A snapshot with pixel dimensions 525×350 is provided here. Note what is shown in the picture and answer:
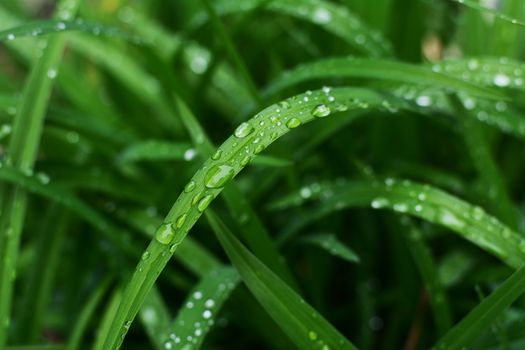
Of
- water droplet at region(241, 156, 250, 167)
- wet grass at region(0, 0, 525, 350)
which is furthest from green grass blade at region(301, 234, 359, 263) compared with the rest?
water droplet at region(241, 156, 250, 167)

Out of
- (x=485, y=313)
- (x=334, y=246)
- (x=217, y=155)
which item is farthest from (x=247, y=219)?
(x=485, y=313)

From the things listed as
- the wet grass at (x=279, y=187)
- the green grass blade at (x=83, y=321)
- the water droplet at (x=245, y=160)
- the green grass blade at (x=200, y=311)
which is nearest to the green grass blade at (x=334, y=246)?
the wet grass at (x=279, y=187)

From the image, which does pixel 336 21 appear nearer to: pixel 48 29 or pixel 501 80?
pixel 501 80

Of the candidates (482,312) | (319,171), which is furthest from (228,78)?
(482,312)

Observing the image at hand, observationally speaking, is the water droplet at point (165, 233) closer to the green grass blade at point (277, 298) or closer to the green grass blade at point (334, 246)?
the green grass blade at point (277, 298)

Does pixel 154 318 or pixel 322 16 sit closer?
pixel 154 318

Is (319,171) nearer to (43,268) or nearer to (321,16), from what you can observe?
(321,16)

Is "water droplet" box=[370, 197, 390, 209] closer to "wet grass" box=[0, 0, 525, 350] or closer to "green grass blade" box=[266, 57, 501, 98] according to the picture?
"wet grass" box=[0, 0, 525, 350]
